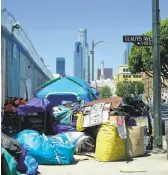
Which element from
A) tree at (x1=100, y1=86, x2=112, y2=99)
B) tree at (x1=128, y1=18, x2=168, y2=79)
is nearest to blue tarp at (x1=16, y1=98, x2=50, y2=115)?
tree at (x1=128, y1=18, x2=168, y2=79)

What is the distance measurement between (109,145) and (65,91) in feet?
21.6

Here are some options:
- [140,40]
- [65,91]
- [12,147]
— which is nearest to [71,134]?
[12,147]

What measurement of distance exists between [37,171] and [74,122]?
3.52 metres

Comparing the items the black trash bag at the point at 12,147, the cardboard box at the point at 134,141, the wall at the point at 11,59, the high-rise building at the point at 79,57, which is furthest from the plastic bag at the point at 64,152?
the high-rise building at the point at 79,57

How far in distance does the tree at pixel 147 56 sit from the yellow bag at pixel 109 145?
28.1 metres

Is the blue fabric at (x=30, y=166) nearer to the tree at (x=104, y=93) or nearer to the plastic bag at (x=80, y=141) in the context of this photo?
the plastic bag at (x=80, y=141)

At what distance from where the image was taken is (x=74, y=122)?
1093cm

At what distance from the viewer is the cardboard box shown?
9195 millimetres

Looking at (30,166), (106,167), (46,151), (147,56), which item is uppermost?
(147,56)

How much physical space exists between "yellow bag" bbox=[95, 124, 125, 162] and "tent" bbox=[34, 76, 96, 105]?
18.7ft

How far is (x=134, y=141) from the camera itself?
927cm

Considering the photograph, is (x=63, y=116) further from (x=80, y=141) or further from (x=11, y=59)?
(x=11, y=59)

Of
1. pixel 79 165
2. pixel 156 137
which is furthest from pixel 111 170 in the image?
pixel 156 137

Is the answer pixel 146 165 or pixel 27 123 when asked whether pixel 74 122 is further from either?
pixel 146 165
